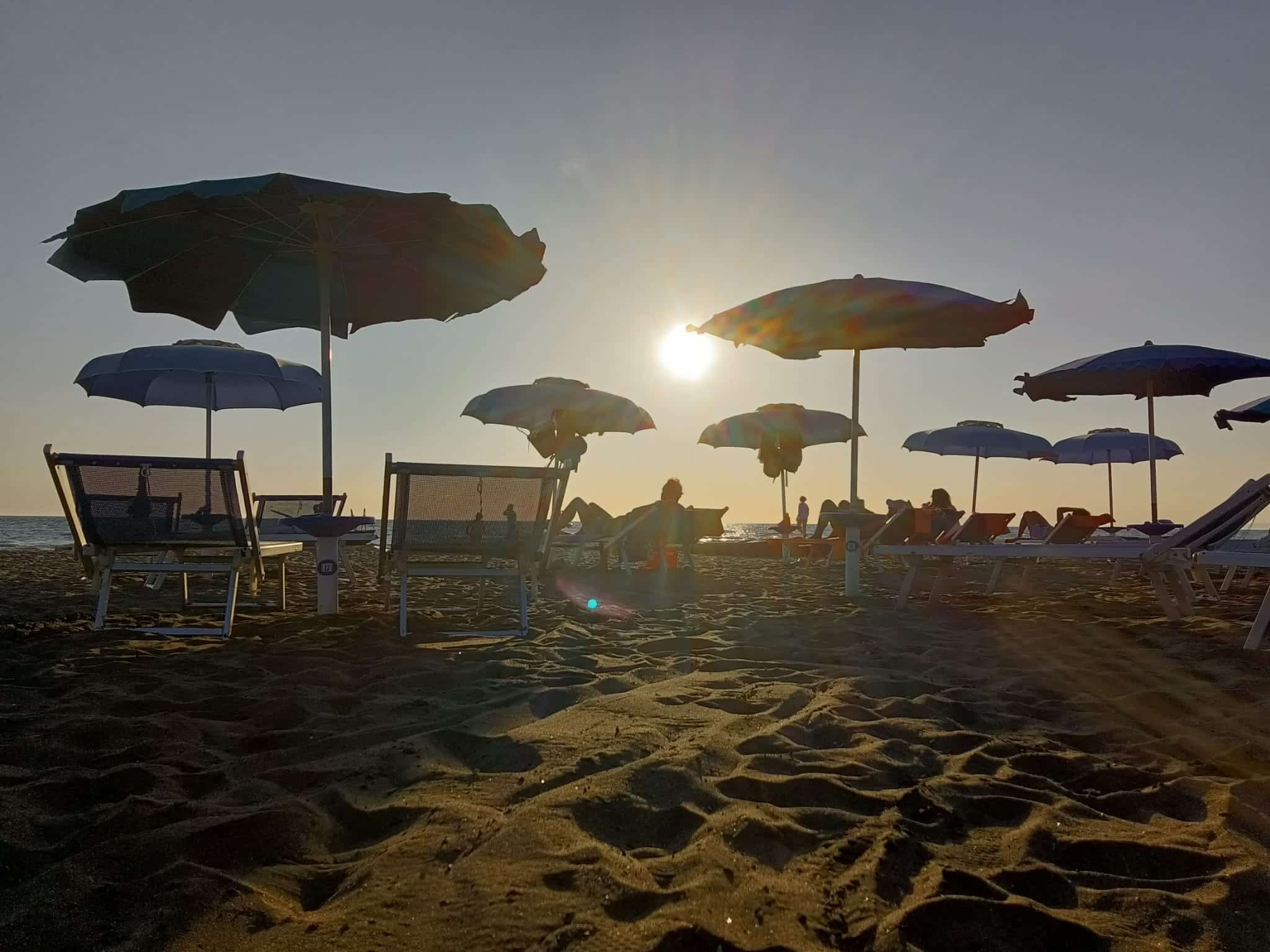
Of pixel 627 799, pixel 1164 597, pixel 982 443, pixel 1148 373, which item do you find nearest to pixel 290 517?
pixel 627 799

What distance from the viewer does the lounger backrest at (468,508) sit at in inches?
172

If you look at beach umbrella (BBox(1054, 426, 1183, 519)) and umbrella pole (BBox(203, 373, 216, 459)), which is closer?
umbrella pole (BBox(203, 373, 216, 459))

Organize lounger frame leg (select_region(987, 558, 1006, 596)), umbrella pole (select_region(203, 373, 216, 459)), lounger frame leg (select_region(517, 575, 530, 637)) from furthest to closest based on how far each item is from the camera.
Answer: umbrella pole (select_region(203, 373, 216, 459)) → lounger frame leg (select_region(987, 558, 1006, 596)) → lounger frame leg (select_region(517, 575, 530, 637))

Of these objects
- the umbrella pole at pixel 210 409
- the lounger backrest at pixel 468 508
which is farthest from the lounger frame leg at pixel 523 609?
the umbrella pole at pixel 210 409

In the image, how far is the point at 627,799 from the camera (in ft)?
6.18

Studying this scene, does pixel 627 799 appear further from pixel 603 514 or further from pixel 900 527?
pixel 603 514

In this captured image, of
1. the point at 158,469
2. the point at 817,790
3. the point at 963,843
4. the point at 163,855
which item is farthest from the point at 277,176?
the point at 963,843

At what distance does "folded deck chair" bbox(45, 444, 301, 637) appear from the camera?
4.11 m

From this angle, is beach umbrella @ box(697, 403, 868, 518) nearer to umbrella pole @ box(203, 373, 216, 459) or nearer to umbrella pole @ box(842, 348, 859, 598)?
umbrella pole @ box(842, 348, 859, 598)

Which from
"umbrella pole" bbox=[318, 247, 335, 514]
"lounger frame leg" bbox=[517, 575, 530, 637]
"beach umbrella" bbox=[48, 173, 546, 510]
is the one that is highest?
"beach umbrella" bbox=[48, 173, 546, 510]

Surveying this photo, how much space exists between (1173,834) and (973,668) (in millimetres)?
1810

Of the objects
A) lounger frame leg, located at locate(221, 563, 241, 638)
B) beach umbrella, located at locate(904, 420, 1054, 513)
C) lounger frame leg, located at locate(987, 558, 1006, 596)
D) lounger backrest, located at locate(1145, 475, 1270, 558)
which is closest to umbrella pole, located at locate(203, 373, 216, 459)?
lounger frame leg, located at locate(221, 563, 241, 638)

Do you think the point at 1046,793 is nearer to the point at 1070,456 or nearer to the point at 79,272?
the point at 79,272

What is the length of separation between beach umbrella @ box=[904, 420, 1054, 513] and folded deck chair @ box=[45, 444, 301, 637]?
11599 millimetres
